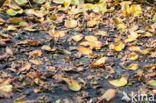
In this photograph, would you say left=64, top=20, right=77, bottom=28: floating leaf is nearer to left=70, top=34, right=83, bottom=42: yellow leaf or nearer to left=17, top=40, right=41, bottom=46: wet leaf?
left=70, top=34, right=83, bottom=42: yellow leaf

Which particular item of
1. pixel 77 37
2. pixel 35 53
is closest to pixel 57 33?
pixel 77 37

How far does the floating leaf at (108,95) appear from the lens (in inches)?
85.4

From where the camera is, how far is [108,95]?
2.21 meters

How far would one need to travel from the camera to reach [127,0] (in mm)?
3494

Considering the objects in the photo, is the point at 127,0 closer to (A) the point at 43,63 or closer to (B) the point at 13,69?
(A) the point at 43,63

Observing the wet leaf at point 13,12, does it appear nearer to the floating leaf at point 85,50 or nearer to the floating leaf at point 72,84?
the floating leaf at point 85,50

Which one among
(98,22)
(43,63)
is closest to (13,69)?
(43,63)

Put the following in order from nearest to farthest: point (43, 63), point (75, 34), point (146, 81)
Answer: point (146, 81) → point (43, 63) → point (75, 34)

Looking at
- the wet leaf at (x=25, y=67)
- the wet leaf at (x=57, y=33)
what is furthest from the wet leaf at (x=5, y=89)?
the wet leaf at (x=57, y=33)

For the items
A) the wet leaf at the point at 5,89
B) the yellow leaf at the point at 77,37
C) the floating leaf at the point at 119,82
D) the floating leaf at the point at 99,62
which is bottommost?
the floating leaf at the point at 119,82

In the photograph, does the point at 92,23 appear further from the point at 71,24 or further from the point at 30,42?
the point at 30,42

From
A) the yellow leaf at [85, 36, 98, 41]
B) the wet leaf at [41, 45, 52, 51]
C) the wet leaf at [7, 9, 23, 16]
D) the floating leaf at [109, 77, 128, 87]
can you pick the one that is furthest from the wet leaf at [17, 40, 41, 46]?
the floating leaf at [109, 77, 128, 87]

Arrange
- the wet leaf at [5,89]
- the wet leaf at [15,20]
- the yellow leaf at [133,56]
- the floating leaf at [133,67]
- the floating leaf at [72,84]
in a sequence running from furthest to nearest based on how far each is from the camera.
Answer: the wet leaf at [15,20] → the yellow leaf at [133,56] → the floating leaf at [133,67] → the floating leaf at [72,84] → the wet leaf at [5,89]

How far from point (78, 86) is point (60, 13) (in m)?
1.23
